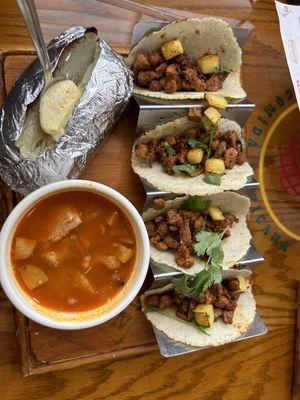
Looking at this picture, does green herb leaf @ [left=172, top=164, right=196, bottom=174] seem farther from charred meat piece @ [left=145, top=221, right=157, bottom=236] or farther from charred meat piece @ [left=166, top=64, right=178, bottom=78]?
charred meat piece @ [left=166, top=64, right=178, bottom=78]

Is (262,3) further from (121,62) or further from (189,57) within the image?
(121,62)

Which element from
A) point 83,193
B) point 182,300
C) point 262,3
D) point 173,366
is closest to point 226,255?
point 182,300

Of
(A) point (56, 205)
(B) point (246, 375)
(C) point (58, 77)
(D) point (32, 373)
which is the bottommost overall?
(B) point (246, 375)

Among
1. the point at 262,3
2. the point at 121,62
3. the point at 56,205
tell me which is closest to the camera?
the point at 56,205

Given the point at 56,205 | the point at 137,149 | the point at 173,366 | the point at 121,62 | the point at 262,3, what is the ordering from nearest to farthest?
the point at 56,205
the point at 121,62
the point at 137,149
the point at 173,366
the point at 262,3

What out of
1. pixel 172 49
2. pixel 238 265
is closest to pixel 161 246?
pixel 238 265

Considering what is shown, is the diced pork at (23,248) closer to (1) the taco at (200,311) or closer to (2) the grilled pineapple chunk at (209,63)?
(1) the taco at (200,311)

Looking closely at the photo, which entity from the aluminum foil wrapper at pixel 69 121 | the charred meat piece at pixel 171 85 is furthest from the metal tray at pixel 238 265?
the charred meat piece at pixel 171 85
